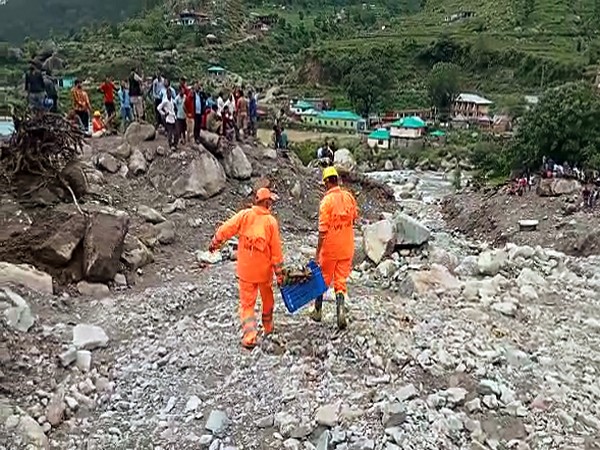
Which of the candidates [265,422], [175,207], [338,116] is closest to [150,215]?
[175,207]

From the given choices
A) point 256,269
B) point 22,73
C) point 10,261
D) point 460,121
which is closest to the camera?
point 256,269

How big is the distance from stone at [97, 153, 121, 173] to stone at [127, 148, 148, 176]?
272 mm

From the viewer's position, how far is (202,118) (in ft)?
55.6

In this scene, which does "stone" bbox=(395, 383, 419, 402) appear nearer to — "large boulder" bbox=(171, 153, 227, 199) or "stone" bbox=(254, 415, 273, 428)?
"stone" bbox=(254, 415, 273, 428)

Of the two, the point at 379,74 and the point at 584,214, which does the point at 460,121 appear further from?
the point at 584,214

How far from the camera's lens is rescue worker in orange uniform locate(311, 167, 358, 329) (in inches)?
335

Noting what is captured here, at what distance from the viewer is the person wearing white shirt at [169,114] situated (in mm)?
15719

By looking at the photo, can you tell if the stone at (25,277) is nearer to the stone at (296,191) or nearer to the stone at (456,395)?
the stone at (456,395)

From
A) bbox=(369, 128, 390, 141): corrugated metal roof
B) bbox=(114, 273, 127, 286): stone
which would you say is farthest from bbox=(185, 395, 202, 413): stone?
bbox=(369, 128, 390, 141): corrugated metal roof

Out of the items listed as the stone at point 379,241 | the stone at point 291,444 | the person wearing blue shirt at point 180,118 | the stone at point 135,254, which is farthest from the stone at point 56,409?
the person wearing blue shirt at point 180,118

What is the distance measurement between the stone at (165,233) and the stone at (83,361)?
484 centimetres

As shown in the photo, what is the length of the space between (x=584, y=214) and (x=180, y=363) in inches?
659

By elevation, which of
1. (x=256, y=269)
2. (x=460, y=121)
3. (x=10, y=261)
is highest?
(x=256, y=269)

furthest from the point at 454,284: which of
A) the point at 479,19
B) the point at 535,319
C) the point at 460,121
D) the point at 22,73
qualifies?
the point at 479,19
